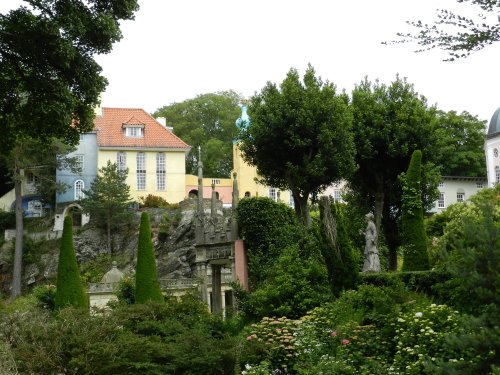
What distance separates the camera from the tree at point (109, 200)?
169ft

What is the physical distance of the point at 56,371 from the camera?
1412 centimetres

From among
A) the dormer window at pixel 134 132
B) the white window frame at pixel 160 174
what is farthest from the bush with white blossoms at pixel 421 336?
the dormer window at pixel 134 132

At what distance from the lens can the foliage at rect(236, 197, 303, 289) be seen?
24500mm

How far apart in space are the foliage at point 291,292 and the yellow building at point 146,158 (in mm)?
38838

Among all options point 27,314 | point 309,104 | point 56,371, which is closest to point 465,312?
point 56,371

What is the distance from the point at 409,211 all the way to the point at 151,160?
40356 millimetres

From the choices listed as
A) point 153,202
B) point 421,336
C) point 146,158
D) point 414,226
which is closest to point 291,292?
point 414,226

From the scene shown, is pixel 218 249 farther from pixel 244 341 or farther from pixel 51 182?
pixel 51 182

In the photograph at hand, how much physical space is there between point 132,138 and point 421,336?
49.0 meters

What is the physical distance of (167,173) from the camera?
192 ft

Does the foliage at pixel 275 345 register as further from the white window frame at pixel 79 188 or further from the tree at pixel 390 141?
the white window frame at pixel 79 188

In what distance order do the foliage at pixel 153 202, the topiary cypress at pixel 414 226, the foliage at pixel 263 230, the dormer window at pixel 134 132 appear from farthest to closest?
the dormer window at pixel 134 132 < the foliage at pixel 153 202 < the foliage at pixel 263 230 < the topiary cypress at pixel 414 226

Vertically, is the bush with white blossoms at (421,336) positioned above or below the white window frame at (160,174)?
below

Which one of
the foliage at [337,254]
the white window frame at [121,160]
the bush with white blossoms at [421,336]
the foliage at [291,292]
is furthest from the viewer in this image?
the white window frame at [121,160]
